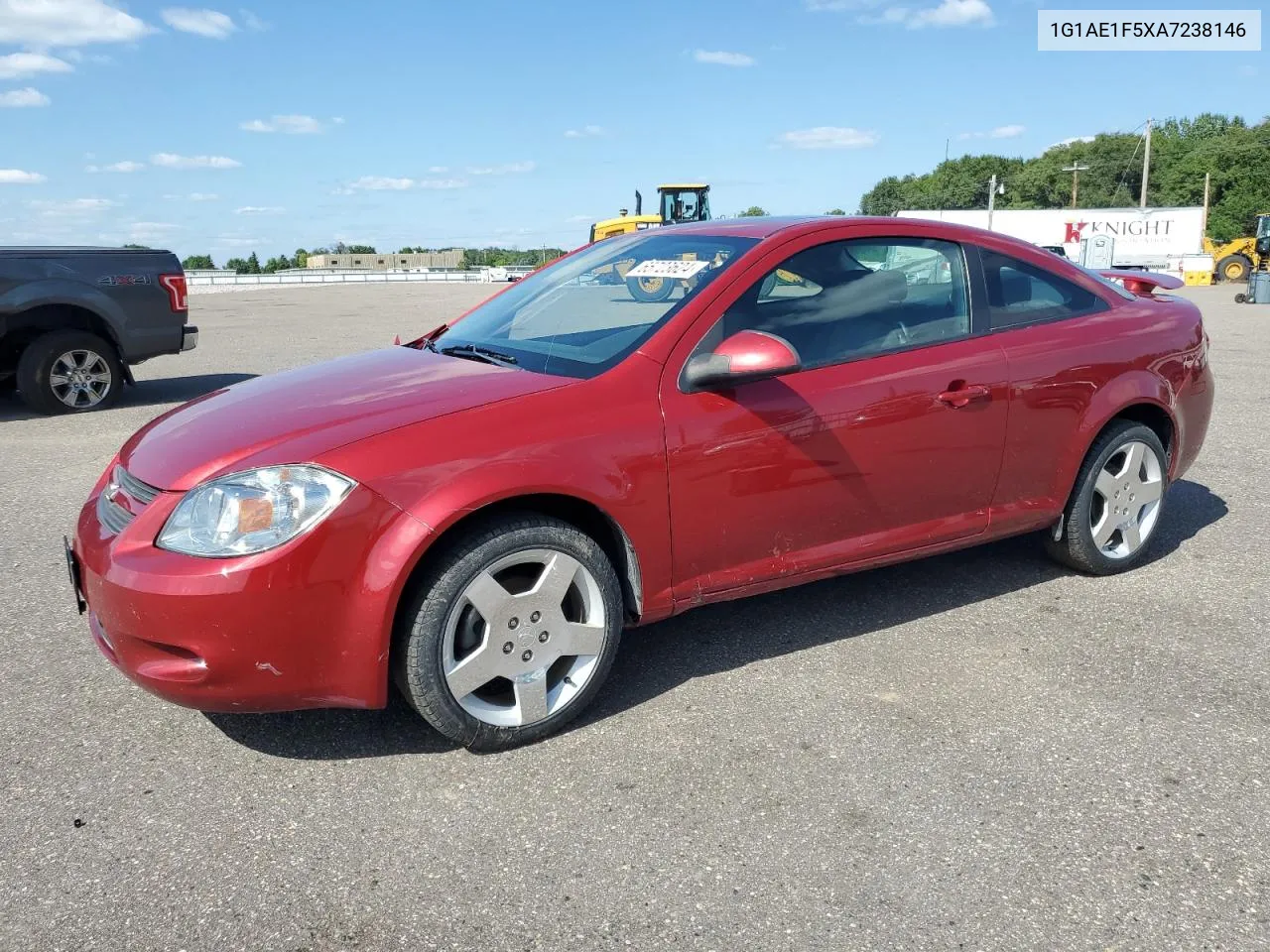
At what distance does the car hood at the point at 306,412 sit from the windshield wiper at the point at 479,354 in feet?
0.17

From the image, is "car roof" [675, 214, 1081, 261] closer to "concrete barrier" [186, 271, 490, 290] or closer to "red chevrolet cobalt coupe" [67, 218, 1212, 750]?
"red chevrolet cobalt coupe" [67, 218, 1212, 750]

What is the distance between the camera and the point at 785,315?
355cm

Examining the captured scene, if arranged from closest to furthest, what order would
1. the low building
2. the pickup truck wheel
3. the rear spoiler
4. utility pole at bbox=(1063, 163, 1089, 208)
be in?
the rear spoiler → the pickup truck wheel → utility pole at bbox=(1063, 163, 1089, 208) → the low building

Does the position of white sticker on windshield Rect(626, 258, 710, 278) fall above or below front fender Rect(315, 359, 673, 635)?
above

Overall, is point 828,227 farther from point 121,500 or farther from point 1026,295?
point 121,500

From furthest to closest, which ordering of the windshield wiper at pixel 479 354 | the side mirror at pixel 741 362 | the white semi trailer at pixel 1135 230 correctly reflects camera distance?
the white semi trailer at pixel 1135 230 → the windshield wiper at pixel 479 354 → the side mirror at pixel 741 362

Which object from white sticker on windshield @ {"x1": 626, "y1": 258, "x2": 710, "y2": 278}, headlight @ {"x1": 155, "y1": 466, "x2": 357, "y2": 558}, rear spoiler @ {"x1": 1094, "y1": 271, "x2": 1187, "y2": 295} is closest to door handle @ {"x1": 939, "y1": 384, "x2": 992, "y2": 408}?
white sticker on windshield @ {"x1": 626, "y1": 258, "x2": 710, "y2": 278}

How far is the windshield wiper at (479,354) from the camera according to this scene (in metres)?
3.50

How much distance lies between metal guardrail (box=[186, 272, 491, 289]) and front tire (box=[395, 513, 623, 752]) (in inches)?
1614

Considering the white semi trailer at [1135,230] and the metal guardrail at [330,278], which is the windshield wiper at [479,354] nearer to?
the metal guardrail at [330,278]

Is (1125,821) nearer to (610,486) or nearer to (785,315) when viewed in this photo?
(610,486)

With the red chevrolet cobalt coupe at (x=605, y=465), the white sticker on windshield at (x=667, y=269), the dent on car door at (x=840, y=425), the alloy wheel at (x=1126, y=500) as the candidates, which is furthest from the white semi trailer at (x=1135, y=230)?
the white sticker on windshield at (x=667, y=269)

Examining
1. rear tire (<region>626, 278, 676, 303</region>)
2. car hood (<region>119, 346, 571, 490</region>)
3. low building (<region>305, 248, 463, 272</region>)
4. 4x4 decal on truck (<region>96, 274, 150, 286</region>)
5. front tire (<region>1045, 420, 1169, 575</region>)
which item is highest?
low building (<region>305, 248, 463, 272</region>)

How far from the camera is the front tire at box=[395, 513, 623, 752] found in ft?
9.39
